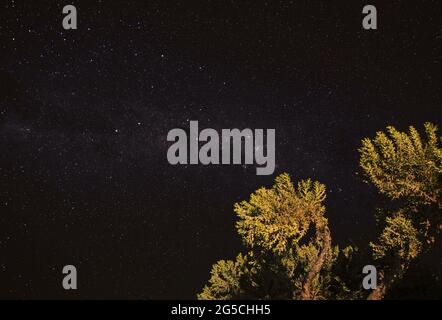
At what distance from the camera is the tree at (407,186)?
51.2ft

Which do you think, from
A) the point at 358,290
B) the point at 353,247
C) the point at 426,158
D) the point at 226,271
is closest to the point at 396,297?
the point at 358,290

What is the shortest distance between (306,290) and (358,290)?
12.5 ft

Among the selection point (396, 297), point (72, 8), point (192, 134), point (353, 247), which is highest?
point (72, 8)

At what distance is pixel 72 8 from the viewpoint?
21.8m

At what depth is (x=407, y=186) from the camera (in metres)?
15.7

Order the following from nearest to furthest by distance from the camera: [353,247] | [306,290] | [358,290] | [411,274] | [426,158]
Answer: [426,158] < [306,290] < [358,290] < [411,274] < [353,247]

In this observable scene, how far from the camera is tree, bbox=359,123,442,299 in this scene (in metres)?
15.6

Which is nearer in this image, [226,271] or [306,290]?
[306,290]
